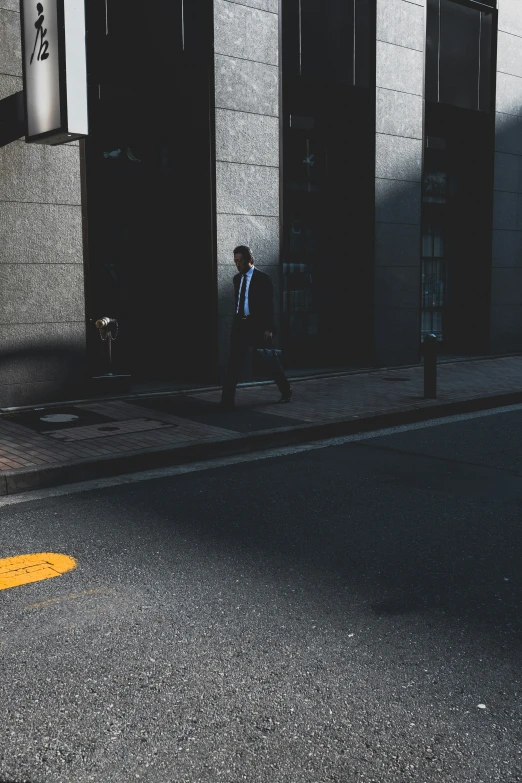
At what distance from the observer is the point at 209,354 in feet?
40.9

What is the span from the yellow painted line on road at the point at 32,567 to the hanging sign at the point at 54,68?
5756 millimetres

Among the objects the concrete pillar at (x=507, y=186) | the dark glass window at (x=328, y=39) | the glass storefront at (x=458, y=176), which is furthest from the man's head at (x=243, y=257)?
the concrete pillar at (x=507, y=186)

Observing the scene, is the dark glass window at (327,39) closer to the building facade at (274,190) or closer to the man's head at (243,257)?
the building facade at (274,190)

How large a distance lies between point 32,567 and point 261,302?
19.6ft

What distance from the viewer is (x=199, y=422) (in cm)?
948

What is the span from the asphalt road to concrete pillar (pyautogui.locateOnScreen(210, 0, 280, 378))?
6252 mm

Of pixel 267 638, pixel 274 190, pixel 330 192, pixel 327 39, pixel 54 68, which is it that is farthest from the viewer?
pixel 330 192

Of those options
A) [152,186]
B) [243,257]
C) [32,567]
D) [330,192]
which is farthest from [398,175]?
[32,567]

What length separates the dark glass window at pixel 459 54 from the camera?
15.6 m

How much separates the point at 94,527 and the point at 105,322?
548 cm

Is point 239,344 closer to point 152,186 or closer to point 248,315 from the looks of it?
point 248,315

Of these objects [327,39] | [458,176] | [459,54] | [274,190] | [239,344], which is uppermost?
[459,54]

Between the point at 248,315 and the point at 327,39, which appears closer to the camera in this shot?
the point at 248,315

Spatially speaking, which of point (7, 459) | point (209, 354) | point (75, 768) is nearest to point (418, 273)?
point (209, 354)
